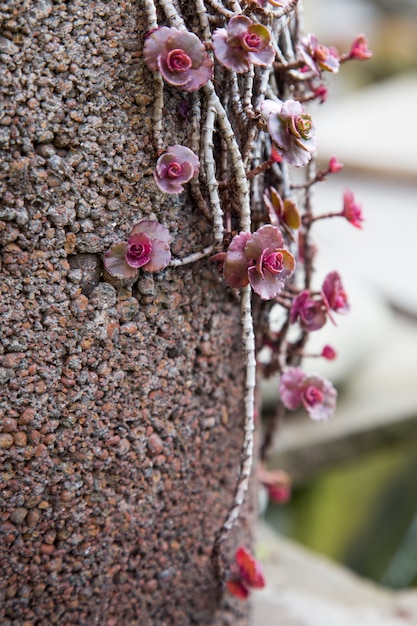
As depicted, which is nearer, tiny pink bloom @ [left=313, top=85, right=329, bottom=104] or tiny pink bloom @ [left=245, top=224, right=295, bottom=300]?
tiny pink bloom @ [left=245, top=224, right=295, bottom=300]

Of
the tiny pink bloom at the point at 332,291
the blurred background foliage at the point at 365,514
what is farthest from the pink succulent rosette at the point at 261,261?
the blurred background foliage at the point at 365,514

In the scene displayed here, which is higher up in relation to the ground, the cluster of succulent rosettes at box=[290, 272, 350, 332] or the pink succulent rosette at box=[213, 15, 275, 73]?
the pink succulent rosette at box=[213, 15, 275, 73]

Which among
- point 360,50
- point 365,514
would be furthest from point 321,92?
point 365,514

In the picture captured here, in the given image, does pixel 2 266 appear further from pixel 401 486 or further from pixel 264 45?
pixel 401 486

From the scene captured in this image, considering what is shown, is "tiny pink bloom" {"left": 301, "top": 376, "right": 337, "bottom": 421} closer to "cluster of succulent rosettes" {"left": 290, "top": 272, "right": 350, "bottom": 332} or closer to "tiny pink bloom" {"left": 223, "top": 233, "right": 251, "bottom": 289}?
"cluster of succulent rosettes" {"left": 290, "top": 272, "right": 350, "bottom": 332}

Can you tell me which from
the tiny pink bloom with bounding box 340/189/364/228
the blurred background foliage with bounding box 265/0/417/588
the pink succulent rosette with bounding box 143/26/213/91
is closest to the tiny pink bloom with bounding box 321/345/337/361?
the tiny pink bloom with bounding box 340/189/364/228

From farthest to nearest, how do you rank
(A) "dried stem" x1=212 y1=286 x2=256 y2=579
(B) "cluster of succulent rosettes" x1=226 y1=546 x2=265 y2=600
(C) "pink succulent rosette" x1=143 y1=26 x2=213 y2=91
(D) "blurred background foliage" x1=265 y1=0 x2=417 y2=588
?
(D) "blurred background foliage" x1=265 y1=0 x2=417 y2=588 → (B) "cluster of succulent rosettes" x1=226 y1=546 x2=265 y2=600 → (A) "dried stem" x1=212 y1=286 x2=256 y2=579 → (C) "pink succulent rosette" x1=143 y1=26 x2=213 y2=91
